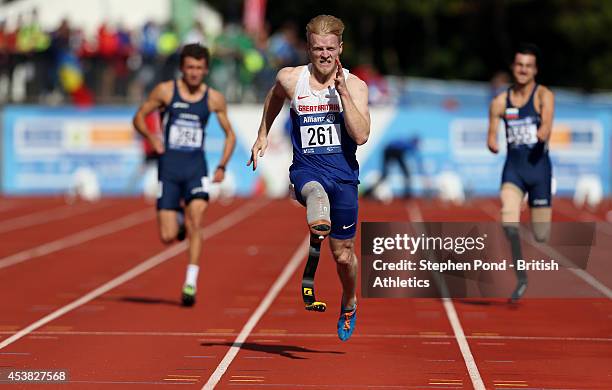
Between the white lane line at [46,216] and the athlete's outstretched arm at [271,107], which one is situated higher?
the athlete's outstretched arm at [271,107]

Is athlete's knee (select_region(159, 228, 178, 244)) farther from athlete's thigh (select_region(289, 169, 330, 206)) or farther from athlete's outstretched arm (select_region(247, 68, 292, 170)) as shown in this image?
athlete's thigh (select_region(289, 169, 330, 206))

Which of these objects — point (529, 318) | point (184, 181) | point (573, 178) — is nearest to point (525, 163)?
point (529, 318)

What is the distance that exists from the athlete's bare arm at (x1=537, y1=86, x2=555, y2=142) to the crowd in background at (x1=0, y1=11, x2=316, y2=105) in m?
16.8

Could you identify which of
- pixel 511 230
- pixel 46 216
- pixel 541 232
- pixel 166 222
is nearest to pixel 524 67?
pixel 541 232

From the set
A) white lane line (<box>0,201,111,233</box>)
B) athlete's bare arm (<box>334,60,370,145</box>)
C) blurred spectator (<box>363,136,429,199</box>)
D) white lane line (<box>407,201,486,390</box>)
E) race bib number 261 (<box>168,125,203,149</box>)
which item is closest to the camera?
white lane line (<box>407,201,486,390</box>)

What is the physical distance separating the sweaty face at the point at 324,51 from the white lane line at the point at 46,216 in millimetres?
13827

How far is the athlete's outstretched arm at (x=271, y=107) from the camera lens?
8906 mm

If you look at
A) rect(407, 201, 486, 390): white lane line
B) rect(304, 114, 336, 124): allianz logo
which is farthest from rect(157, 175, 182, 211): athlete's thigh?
rect(304, 114, 336, 124): allianz logo

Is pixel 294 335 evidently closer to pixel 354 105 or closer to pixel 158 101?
pixel 354 105

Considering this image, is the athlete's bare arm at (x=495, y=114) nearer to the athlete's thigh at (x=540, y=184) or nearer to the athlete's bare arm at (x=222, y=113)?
the athlete's thigh at (x=540, y=184)

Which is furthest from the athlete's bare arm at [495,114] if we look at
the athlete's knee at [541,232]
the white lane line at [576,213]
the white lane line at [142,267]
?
the white lane line at [576,213]

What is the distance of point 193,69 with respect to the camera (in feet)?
39.5

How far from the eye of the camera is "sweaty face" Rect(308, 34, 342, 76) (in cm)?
846

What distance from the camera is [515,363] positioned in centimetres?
894
